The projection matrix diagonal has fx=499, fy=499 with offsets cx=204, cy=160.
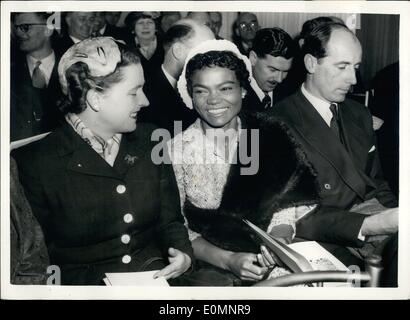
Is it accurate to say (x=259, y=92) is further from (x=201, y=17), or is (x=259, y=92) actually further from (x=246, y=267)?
(x=246, y=267)

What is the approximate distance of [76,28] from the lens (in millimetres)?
1644

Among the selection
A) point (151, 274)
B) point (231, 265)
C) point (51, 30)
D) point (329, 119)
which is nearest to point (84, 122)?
point (51, 30)

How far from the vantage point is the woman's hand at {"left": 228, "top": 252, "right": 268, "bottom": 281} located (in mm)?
1647

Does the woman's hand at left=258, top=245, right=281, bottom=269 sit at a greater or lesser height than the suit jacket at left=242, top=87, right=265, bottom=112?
lesser

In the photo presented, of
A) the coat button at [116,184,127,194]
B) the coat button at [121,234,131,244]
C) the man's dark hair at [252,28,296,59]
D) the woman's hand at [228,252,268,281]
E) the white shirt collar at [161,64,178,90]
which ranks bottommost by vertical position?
the woman's hand at [228,252,268,281]

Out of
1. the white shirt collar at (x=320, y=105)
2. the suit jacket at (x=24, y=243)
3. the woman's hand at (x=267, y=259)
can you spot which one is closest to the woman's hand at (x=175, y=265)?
the woman's hand at (x=267, y=259)

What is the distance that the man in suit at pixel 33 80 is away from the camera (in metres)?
1.64

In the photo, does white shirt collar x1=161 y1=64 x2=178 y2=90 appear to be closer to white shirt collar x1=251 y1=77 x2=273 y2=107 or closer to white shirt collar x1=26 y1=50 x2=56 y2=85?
white shirt collar x1=251 y1=77 x2=273 y2=107

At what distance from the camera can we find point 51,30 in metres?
1.65

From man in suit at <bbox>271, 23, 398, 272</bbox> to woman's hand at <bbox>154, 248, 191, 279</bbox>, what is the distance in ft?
1.28

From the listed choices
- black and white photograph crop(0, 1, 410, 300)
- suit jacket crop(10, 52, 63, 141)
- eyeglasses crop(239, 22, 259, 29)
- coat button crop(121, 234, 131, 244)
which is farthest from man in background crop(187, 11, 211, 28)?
coat button crop(121, 234, 131, 244)

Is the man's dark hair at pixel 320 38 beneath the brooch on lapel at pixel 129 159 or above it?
above

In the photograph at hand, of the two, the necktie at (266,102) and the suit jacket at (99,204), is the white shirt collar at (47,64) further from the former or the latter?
the necktie at (266,102)
